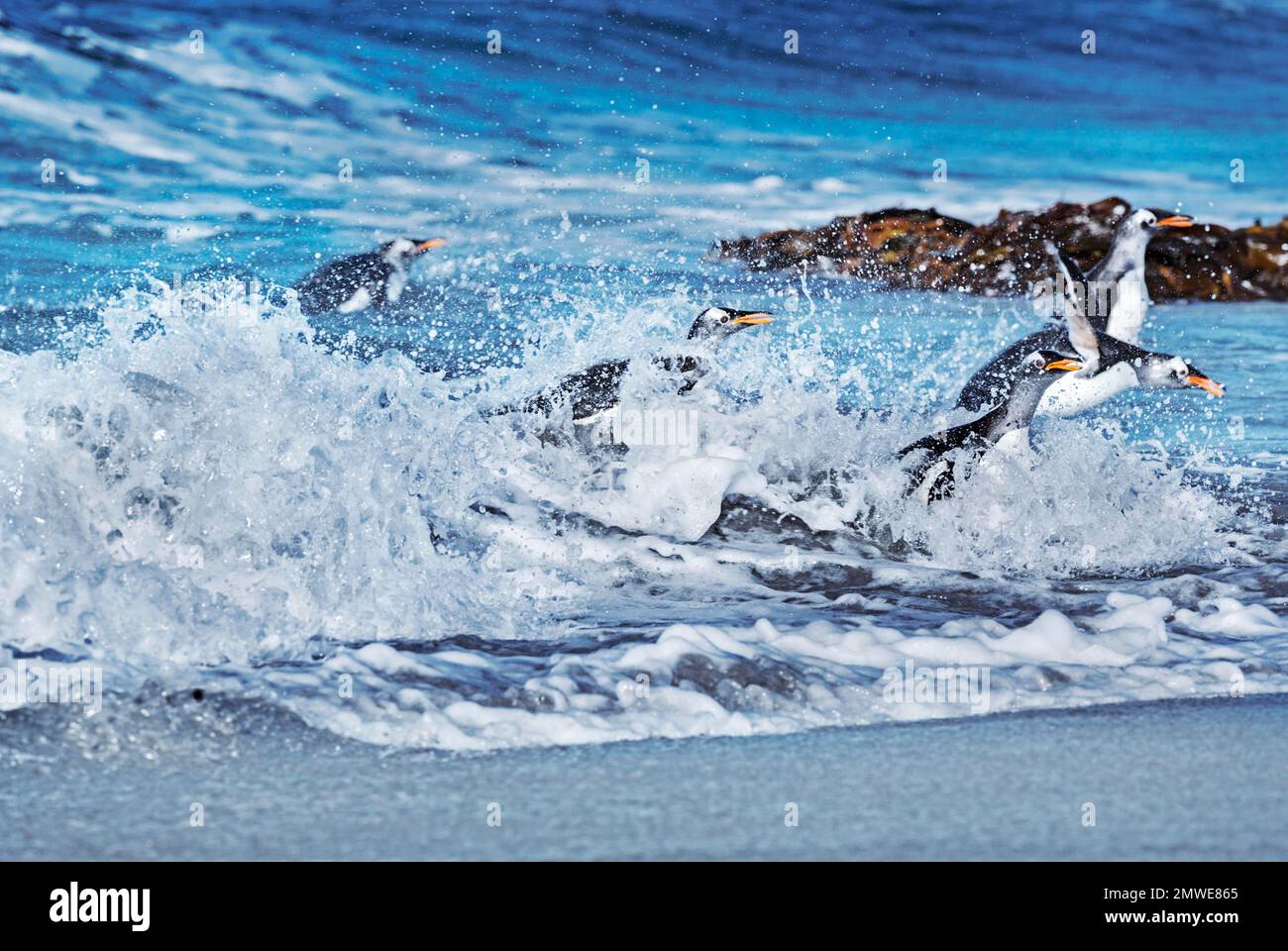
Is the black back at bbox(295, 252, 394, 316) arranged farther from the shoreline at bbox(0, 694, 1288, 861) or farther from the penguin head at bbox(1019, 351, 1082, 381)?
the shoreline at bbox(0, 694, 1288, 861)

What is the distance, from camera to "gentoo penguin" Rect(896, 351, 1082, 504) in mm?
5305

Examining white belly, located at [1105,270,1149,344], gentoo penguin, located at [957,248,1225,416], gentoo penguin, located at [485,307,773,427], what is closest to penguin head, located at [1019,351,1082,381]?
gentoo penguin, located at [957,248,1225,416]

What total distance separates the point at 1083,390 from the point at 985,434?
116 centimetres

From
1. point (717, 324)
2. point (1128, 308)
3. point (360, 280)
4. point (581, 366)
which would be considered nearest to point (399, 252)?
point (360, 280)

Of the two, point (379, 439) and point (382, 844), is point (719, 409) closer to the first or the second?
point (379, 439)

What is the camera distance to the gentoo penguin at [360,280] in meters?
7.96

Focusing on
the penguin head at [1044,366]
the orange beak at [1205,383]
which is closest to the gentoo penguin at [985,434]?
the penguin head at [1044,366]

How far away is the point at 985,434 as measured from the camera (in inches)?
222

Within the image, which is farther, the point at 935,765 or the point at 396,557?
the point at 396,557

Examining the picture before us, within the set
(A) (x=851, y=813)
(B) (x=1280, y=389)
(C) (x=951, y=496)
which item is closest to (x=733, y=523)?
(C) (x=951, y=496)

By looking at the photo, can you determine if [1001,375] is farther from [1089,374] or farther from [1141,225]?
[1141,225]

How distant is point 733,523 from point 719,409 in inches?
Answer: 30.4

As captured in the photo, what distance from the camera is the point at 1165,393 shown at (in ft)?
26.2
